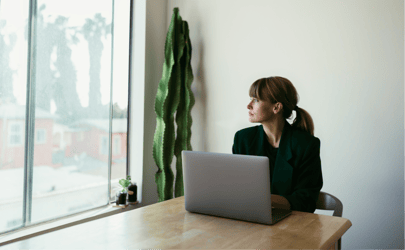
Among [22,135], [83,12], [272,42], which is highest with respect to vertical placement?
[83,12]

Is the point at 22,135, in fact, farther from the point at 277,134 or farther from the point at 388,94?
the point at 388,94

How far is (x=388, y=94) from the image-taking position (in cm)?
234

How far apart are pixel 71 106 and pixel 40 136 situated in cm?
34

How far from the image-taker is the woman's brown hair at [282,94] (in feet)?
6.34

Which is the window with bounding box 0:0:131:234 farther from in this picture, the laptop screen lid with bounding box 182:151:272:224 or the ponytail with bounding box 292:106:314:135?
the ponytail with bounding box 292:106:314:135

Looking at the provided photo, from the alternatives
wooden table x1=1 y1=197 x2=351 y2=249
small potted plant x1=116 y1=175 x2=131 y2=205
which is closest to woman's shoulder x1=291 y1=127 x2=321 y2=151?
wooden table x1=1 y1=197 x2=351 y2=249

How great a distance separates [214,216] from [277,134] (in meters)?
0.81

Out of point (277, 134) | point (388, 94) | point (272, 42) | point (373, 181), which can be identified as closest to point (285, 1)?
point (272, 42)

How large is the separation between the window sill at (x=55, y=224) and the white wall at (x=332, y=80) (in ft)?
1.51

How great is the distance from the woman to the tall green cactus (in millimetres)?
936

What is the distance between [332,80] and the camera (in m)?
2.55

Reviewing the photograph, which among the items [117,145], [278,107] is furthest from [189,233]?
[117,145]

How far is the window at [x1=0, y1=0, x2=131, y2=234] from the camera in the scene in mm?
2205

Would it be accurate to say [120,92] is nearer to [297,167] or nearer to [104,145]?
[104,145]
